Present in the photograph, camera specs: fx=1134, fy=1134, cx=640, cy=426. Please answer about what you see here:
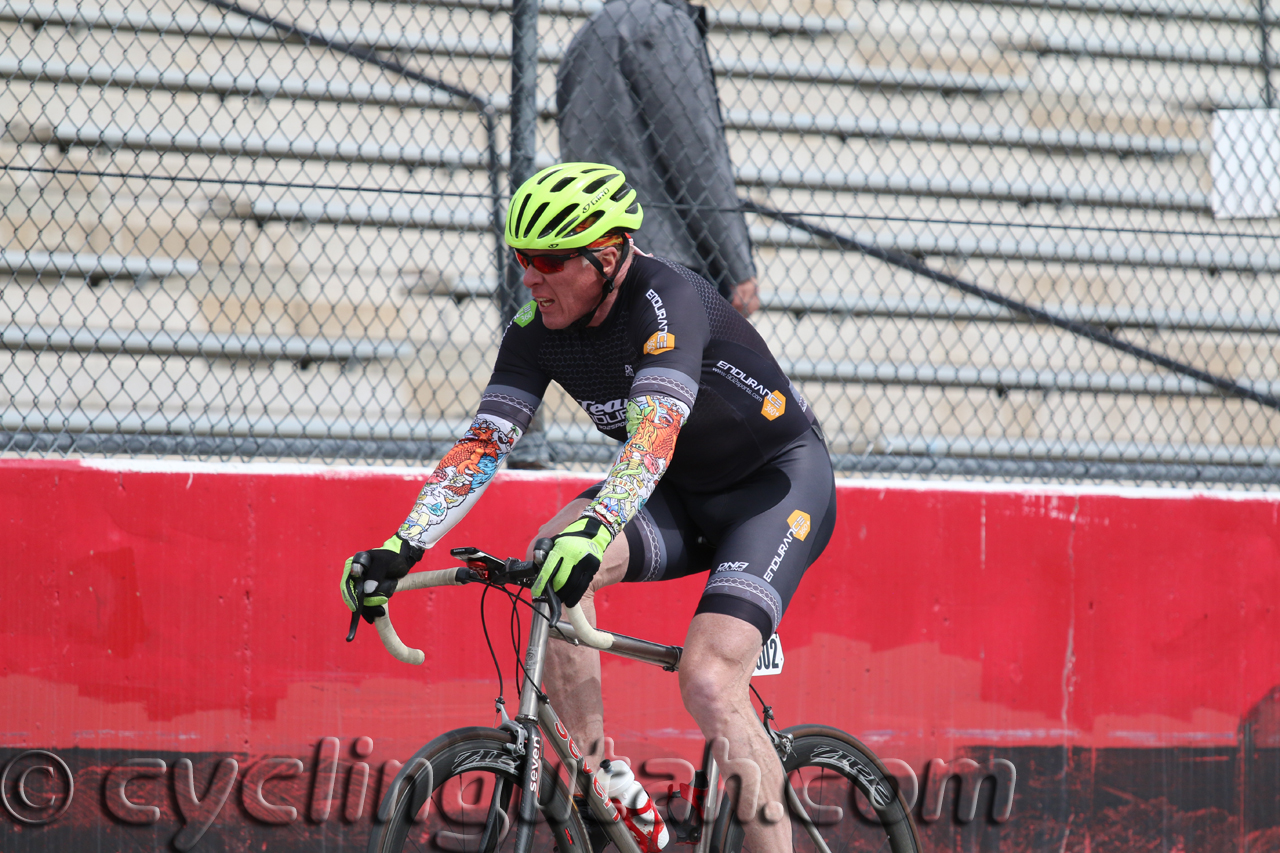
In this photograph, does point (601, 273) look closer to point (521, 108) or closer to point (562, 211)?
point (562, 211)

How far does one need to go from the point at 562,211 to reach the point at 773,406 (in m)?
0.85

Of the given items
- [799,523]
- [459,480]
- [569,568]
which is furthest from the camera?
[799,523]

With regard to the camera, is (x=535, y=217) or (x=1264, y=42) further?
(x=1264, y=42)

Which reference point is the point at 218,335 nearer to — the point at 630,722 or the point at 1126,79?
the point at 630,722

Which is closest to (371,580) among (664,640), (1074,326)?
(664,640)

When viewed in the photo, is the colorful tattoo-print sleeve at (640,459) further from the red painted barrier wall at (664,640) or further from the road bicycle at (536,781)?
the red painted barrier wall at (664,640)

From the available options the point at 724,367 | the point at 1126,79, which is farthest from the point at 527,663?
the point at 1126,79

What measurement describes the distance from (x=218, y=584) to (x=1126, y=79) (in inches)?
232

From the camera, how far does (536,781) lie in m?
2.59

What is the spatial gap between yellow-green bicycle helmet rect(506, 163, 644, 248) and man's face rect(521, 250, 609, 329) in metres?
0.05

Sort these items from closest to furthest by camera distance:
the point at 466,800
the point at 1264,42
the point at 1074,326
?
the point at 466,800 → the point at 1074,326 → the point at 1264,42

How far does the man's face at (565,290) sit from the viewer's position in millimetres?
2867

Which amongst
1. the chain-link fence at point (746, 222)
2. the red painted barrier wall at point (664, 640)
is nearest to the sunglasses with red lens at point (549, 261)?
the red painted barrier wall at point (664, 640)

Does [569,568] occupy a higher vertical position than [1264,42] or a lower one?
lower
